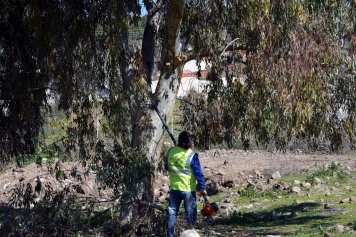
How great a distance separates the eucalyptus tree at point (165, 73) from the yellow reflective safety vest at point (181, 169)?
78 centimetres

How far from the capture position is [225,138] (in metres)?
12.4

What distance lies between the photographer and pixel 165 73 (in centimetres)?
1227

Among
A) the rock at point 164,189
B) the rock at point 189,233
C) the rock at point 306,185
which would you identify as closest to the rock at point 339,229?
the rock at point 189,233

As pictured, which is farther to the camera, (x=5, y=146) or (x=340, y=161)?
(x=340, y=161)

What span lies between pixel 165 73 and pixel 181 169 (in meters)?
2.51

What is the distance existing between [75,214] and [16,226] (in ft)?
3.08

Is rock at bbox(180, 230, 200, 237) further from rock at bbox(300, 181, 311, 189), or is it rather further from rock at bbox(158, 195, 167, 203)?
rock at bbox(300, 181, 311, 189)

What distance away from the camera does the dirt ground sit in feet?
68.0

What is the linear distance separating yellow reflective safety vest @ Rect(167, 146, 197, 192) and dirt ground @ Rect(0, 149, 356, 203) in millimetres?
9243

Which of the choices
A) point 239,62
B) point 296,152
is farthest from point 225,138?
point 296,152

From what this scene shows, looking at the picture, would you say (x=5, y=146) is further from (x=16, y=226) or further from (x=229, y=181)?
Answer: (x=229, y=181)

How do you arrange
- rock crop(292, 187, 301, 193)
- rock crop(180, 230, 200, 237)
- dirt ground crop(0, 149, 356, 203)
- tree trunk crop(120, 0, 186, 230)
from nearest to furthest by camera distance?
rock crop(180, 230, 200, 237) → tree trunk crop(120, 0, 186, 230) → rock crop(292, 187, 301, 193) → dirt ground crop(0, 149, 356, 203)

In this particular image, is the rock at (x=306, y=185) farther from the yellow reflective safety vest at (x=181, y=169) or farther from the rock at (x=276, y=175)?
the yellow reflective safety vest at (x=181, y=169)

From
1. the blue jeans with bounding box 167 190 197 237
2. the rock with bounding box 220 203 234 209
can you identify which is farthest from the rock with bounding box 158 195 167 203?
the blue jeans with bounding box 167 190 197 237
